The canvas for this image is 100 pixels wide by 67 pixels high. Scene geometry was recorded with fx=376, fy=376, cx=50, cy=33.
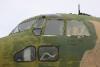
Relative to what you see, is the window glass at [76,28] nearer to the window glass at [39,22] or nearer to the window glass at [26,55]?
the window glass at [39,22]

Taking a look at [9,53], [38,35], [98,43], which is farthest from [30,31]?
[98,43]

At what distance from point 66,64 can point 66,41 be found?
78cm

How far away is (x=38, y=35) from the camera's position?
1266cm

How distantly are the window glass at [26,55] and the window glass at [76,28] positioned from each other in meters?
1.49

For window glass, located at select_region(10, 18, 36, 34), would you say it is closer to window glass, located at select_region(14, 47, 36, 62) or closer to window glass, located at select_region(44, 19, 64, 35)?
window glass, located at select_region(44, 19, 64, 35)

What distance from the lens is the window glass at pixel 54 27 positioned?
42.3 feet

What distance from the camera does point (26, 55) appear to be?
12352 millimetres

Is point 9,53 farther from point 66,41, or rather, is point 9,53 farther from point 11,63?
point 66,41

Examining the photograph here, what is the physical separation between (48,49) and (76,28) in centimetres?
142

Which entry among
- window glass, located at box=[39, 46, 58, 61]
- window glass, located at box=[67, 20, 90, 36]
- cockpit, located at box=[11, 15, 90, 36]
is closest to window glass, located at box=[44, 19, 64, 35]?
cockpit, located at box=[11, 15, 90, 36]

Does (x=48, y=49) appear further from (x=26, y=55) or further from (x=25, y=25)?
(x=25, y=25)

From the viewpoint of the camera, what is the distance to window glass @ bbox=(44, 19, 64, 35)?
12898 millimetres

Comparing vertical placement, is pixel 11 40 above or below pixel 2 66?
above

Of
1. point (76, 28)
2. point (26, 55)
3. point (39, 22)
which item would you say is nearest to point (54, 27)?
point (39, 22)
